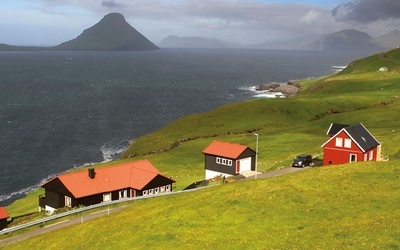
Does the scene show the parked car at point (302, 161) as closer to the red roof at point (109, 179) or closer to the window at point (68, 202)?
the red roof at point (109, 179)

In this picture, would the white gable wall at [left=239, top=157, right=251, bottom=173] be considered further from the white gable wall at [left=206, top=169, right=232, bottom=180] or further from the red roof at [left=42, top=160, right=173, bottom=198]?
the red roof at [left=42, top=160, right=173, bottom=198]

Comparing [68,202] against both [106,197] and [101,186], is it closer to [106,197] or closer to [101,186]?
[101,186]

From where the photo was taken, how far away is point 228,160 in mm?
73625

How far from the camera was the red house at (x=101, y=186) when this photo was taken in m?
64.8

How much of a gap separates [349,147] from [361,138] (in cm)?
259

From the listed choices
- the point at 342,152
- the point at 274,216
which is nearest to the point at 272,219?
the point at 274,216

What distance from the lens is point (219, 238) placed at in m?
32.0

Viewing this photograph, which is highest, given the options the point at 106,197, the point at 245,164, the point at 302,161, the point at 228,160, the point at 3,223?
the point at 302,161

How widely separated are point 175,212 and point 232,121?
98.4 m

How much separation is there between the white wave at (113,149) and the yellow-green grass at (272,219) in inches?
2868

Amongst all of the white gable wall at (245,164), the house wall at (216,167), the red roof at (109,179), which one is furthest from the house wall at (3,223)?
the white gable wall at (245,164)

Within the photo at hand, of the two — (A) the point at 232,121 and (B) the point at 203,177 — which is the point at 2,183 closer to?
(B) the point at 203,177

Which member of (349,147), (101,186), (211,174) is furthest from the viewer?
(211,174)

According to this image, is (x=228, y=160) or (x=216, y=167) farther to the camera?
(x=216, y=167)
